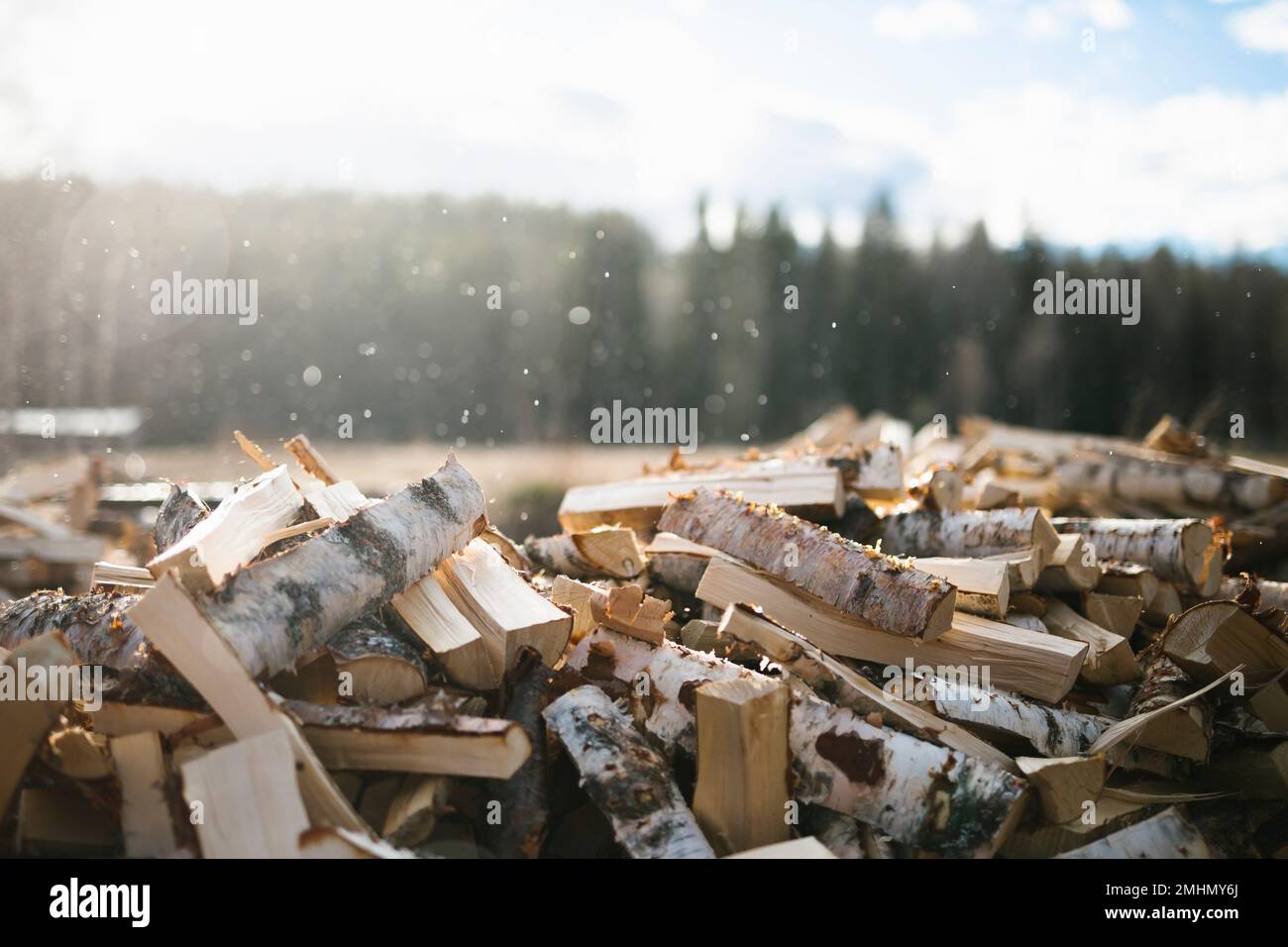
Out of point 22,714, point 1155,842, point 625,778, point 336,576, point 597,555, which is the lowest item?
point 1155,842

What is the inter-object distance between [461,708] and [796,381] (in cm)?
2868

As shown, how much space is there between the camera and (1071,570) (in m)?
3.30

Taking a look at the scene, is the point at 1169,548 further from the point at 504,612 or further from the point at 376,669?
the point at 376,669

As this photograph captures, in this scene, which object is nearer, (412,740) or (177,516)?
(412,740)

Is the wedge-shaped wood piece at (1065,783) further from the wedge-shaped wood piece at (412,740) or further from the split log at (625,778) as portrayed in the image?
the wedge-shaped wood piece at (412,740)

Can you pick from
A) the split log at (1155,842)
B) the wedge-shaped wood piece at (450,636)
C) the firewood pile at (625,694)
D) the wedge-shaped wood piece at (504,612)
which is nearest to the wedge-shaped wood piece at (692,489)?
the firewood pile at (625,694)

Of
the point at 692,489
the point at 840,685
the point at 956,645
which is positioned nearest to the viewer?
the point at 840,685

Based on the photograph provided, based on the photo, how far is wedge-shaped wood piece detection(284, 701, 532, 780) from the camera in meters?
1.99

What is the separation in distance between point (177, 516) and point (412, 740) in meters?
1.50

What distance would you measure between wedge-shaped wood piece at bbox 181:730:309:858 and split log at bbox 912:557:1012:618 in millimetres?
2160

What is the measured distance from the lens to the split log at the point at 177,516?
112 inches

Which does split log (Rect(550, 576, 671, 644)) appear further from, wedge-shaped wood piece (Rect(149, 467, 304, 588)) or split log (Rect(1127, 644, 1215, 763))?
split log (Rect(1127, 644, 1215, 763))

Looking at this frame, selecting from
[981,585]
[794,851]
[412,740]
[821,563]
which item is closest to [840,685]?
[821,563]
